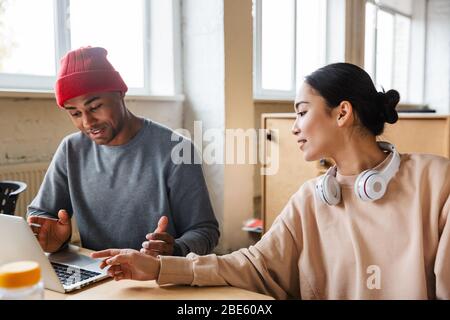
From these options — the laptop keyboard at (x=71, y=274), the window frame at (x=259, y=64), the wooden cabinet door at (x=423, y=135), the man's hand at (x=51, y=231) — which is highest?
the window frame at (x=259, y=64)

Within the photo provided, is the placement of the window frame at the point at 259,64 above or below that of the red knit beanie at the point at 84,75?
above

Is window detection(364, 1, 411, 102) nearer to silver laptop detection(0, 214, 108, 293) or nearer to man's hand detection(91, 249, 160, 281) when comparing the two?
man's hand detection(91, 249, 160, 281)

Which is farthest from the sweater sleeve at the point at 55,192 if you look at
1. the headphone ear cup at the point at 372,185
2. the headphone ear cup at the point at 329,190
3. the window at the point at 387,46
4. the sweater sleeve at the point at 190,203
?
the window at the point at 387,46

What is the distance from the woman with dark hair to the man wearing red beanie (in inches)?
13.4

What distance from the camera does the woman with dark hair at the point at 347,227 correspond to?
1013 mm

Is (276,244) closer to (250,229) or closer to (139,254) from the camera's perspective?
(139,254)

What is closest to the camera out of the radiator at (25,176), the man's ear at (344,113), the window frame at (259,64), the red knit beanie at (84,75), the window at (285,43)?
the man's ear at (344,113)

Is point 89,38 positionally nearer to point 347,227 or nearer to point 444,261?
point 347,227

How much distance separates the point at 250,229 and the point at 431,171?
2290 millimetres

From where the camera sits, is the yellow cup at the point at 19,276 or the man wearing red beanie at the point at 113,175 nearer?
the yellow cup at the point at 19,276

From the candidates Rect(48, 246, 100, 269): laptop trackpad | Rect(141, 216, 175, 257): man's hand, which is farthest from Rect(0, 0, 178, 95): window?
Rect(141, 216, 175, 257): man's hand

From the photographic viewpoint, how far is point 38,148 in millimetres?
2330

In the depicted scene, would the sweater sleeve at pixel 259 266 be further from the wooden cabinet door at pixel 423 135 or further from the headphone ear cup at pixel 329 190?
the wooden cabinet door at pixel 423 135

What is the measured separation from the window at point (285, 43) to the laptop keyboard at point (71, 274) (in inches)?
113
